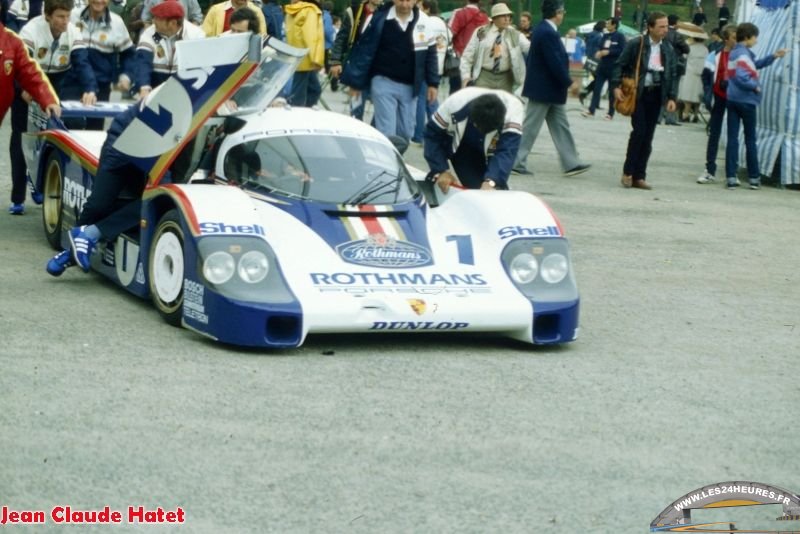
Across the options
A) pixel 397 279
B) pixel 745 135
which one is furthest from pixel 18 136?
pixel 745 135

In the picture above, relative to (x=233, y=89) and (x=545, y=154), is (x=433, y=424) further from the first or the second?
(x=545, y=154)

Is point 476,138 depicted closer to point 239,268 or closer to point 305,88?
point 239,268

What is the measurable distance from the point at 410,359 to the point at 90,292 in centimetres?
232

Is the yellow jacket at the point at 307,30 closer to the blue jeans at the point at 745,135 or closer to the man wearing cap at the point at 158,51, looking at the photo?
the man wearing cap at the point at 158,51

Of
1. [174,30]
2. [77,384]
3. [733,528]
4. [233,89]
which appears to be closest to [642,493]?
[733,528]

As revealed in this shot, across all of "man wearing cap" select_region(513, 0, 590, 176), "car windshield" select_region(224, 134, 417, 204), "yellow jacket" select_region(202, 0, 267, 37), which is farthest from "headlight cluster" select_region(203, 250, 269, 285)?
"man wearing cap" select_region(513, 0, 590, 176)

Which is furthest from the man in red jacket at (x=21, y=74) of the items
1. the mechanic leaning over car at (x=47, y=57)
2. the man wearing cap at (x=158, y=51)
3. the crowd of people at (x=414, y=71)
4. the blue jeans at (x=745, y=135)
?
the blue jeans at (x=745, y=135)

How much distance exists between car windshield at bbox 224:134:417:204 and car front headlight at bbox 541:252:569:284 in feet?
2.96

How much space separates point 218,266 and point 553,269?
1.81 meters

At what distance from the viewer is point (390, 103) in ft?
44.5

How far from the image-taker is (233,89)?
838 centimetres

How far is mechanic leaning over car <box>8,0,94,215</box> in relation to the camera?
11.5 metres

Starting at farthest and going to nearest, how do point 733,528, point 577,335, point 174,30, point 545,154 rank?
point 545,154 < point 174,30 < point 577,335 < point 733,528

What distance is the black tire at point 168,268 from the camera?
793cm
